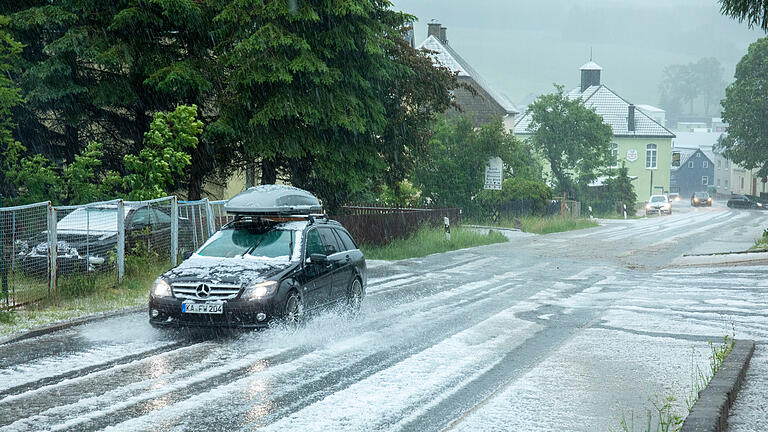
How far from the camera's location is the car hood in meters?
10.5

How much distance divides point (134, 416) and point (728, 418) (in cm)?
492

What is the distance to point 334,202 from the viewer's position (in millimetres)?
26328

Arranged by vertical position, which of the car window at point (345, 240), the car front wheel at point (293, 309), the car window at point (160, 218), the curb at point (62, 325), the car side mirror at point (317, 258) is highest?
the car window at point (160, 218)

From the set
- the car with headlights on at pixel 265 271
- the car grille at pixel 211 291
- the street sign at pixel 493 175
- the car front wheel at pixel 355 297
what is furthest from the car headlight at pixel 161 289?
the street sign at pixel 493 175

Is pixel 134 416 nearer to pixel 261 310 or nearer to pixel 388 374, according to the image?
pixel 388 374

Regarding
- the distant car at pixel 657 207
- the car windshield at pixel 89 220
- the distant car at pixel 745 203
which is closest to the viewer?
the car windshield at pixel 89 220

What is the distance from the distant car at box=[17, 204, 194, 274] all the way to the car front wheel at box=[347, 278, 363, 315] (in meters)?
4.71

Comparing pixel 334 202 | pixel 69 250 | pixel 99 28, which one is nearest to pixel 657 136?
pixel 334 202

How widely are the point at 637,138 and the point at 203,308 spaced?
296 ft

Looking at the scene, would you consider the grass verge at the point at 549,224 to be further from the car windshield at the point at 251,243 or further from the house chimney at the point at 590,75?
the house chimney at the point at 590,75

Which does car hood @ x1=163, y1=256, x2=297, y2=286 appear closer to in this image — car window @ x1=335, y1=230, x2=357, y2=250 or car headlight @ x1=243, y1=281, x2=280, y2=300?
car headlight @ x1=243, y1=281, x2=280, y2=300

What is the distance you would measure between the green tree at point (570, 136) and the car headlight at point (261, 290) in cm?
5607

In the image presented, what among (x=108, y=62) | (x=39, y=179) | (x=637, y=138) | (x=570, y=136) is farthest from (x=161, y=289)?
(x=637, y=138)

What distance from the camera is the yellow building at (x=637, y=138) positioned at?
94.4 m
